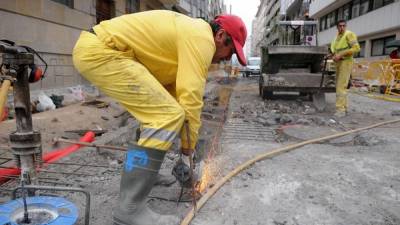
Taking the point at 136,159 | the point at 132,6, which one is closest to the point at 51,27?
the point at 132,6

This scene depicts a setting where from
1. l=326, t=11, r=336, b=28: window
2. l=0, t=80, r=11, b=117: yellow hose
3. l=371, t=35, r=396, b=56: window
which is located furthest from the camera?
l=326, t=11, r=336, b=28: window

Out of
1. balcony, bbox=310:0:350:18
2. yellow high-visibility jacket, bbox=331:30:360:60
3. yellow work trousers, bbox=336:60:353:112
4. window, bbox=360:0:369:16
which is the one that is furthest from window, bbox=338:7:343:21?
yellow work trousers, bbox=336:60:353:112

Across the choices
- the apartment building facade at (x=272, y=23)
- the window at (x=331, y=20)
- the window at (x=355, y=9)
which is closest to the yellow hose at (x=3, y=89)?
→ the apartment building facade at (x=272, y=23)

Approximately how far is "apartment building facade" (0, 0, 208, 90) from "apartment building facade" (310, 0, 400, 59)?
645 inches

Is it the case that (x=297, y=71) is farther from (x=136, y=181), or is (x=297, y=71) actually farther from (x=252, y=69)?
(x=252, y=69)

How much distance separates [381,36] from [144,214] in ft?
79.3

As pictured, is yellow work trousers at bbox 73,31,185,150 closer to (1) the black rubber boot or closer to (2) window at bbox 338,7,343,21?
(1) the black rubber boot

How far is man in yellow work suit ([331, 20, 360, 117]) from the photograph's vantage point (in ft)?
24.8

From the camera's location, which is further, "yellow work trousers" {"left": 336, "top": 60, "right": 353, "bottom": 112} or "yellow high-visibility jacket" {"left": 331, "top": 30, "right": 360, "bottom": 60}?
"yellow work trousers" {"left": 336, "top": 60, "right": 353, "bottom": 112}

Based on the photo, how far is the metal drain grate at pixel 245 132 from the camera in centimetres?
532

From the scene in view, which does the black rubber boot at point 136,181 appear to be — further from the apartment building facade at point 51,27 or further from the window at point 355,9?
the window at point 355,9

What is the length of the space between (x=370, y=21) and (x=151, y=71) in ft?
81.1

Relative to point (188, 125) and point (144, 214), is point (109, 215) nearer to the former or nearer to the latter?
point (144, 214)

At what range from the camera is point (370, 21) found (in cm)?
2386
